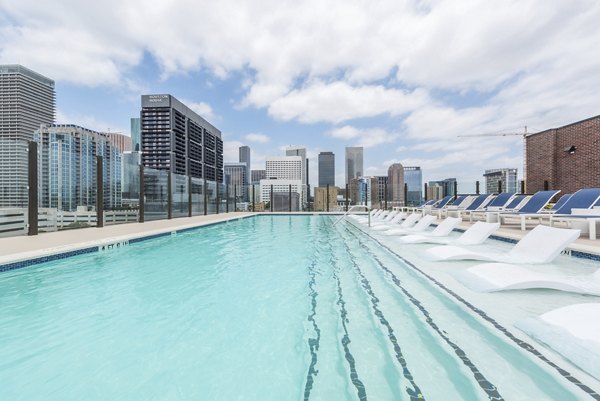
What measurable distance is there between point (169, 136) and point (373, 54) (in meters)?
78.1

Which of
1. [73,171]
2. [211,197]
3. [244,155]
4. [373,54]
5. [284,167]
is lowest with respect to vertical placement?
[211,197]

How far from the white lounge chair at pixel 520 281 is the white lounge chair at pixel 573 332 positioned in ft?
2.54

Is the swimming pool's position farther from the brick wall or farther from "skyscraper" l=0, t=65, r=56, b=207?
"skyscraper" l=0, t=65, r=56, b=207

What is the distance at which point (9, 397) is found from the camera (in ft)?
5.29

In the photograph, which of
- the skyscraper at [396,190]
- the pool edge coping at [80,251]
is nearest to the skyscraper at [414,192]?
the skyscraper at [396,190]

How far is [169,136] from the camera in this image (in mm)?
78625

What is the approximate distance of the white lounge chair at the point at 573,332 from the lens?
168cm

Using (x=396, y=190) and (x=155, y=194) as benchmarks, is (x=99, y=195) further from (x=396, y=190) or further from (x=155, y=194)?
(x=396, y=190)

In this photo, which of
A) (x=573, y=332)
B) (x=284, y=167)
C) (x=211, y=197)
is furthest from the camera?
(x=284, y=167)

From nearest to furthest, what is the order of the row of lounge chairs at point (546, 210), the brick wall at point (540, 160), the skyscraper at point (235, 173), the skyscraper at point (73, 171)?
the row of lounge chairs at point (546, 210), the skyscraper at point (73, 171), the brick wall at point (540, 160), the skyscraper at point (235, 173)

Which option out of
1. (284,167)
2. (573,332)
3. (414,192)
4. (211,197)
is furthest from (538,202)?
(284,167)

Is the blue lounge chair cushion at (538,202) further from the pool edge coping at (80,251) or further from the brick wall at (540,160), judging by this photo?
the brick wall at (540,160)

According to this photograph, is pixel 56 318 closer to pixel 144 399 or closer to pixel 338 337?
pixel 144 399

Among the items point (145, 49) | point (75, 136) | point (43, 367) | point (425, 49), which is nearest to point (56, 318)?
point (43, 367)
